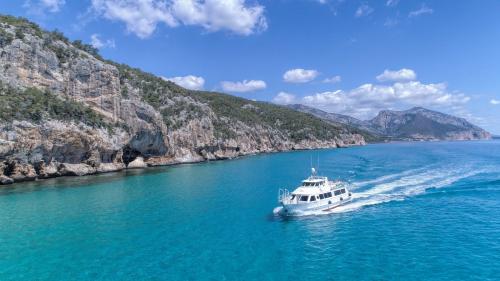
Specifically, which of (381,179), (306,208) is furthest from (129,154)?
(306,208)

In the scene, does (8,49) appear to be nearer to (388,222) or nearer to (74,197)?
(74,197)

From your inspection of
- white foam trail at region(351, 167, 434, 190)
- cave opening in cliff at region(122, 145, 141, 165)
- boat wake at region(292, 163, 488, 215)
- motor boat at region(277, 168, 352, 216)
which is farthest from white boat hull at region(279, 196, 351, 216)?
cave opening in cliff at region(122, 145, 141, 165)

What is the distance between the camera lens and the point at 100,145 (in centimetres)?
7981

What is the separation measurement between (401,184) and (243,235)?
118 feet

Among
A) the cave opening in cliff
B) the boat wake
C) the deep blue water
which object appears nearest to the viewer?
the deep blue water

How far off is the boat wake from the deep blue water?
402mm

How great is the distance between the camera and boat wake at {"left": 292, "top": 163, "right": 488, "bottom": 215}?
4628cm

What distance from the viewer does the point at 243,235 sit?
1286 inches

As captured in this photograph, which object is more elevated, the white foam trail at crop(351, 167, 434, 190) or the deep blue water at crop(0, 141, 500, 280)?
the white foam trail at crop(351, 167, 434, 190)

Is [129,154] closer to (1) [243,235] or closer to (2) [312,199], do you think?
(2) [312,199]

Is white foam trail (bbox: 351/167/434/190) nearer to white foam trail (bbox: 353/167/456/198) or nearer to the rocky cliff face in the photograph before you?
white foam trail (bbox: 353/167/456/198)

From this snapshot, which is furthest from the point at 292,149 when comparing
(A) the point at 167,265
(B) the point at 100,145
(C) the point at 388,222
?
(A) the point at 167,265

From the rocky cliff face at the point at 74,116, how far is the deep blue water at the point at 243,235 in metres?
13.0

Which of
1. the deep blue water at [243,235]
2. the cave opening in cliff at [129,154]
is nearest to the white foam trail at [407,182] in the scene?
the deep blue water at [243,235]
